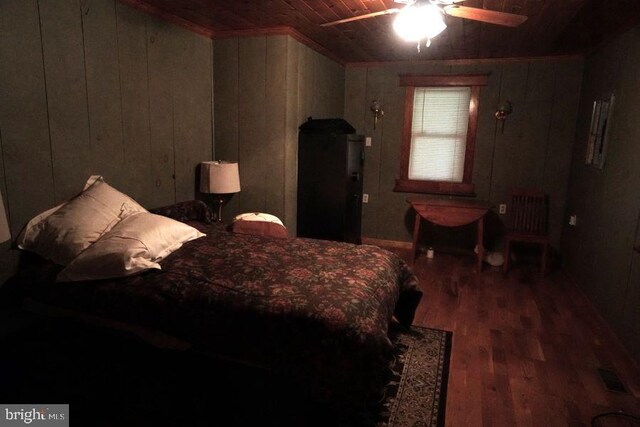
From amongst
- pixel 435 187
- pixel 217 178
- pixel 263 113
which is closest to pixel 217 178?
pixel 217 178

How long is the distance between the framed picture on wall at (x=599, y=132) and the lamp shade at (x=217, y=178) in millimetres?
2987

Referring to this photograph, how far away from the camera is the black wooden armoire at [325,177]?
3912 mm

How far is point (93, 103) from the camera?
2686 millimetres

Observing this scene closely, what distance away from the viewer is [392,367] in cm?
235

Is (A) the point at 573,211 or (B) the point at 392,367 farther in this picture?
(A) the point at 573,211

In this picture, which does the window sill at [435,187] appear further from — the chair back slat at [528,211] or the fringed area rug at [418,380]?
the fringed area rug at [418,380]

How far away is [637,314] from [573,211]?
1850 mm

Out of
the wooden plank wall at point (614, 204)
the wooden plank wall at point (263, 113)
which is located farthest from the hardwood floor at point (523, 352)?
the wooden plank wall at point (263, 113)

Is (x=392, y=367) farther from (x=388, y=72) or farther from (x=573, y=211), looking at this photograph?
(x=388, y=72)

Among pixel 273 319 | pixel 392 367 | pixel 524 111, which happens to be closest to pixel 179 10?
pixel 273 319

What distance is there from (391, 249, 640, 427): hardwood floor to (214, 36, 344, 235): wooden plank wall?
1.60 metres

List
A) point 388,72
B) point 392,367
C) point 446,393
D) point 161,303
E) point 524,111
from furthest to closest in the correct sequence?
point 388,72
point 524,111
point 392,367
point 446,393
point 161,303

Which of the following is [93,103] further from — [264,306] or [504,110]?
[504,110]

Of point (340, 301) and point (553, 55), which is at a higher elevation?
point (553, 55)
